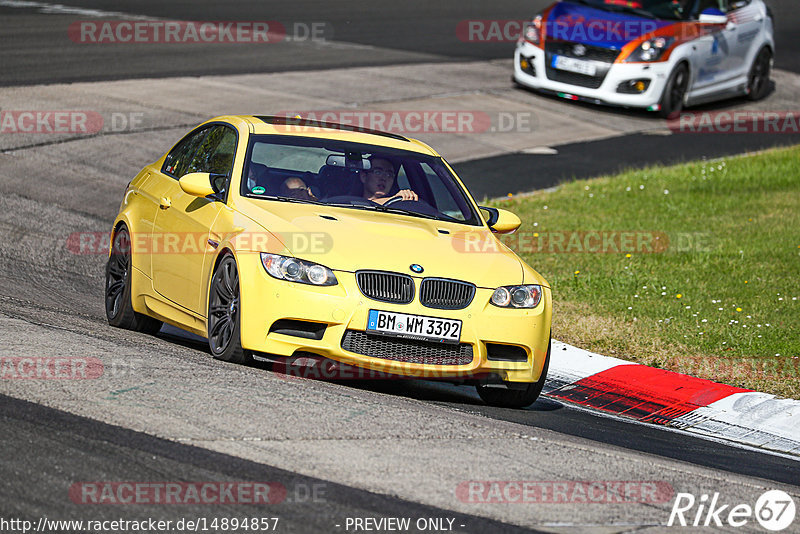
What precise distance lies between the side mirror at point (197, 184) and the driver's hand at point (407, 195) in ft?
4.34

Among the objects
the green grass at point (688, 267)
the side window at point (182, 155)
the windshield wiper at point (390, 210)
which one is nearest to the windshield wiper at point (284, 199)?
the windshield wiper at point (390, 210)

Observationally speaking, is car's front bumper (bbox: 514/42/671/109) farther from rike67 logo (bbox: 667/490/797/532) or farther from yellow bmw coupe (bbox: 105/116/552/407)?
rike67 logo (bbox: 667/490/797/532)

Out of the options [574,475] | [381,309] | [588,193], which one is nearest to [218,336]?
[381,309]

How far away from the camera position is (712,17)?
20.8m

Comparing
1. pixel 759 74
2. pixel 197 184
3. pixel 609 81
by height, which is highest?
pixel 197 184

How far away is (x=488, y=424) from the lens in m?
7.18

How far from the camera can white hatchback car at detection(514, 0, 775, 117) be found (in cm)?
2034

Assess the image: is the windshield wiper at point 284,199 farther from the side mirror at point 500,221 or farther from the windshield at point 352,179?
the side mirror at point 500,221

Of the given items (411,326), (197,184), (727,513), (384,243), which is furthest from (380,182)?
(727,513)

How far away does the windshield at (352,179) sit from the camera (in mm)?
8617

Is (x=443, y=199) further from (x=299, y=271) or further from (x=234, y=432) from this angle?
(x=234, y=432)

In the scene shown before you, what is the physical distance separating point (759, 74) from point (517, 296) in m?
16.9

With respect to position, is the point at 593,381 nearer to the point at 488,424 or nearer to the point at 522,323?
the point at 522,323

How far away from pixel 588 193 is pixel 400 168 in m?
7.49
